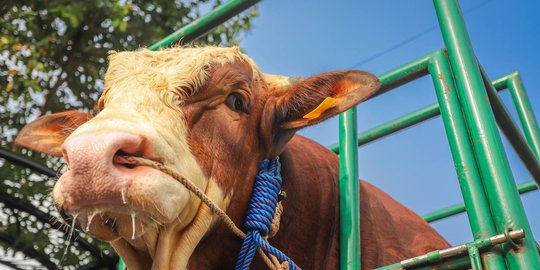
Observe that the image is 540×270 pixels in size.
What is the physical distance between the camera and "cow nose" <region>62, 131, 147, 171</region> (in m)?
1.35

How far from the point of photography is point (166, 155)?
1.50m

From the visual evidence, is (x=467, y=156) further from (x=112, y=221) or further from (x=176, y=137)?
(x=112, y=221)

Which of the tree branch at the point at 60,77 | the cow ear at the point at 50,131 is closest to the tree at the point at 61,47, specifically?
the tree branch at the point at 60,77

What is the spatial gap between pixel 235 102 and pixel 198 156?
35 centimetres

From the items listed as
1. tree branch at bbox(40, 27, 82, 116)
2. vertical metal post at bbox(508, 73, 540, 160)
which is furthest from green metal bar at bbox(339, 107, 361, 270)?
tree branch at bbox(40, 27, 82, 116)

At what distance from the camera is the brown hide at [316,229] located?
6.12ft

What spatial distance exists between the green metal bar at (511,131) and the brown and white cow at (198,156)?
0.55 metres

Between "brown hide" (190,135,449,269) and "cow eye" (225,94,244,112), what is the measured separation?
361 mm

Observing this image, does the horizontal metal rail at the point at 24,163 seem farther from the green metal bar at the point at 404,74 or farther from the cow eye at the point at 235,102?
the green metal bar at the point at 404,74

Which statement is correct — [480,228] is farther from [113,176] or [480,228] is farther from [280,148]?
[113,176]

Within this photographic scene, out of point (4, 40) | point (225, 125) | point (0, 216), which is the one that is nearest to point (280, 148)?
point (225, 125)

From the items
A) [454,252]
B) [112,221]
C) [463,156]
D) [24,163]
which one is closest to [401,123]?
[463,156]

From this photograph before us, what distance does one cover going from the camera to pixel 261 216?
182 centimetres

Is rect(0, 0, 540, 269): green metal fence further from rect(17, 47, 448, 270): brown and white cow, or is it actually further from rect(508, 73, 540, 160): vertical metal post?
→ rect(508, 73, 540, 160): vertical metal post
